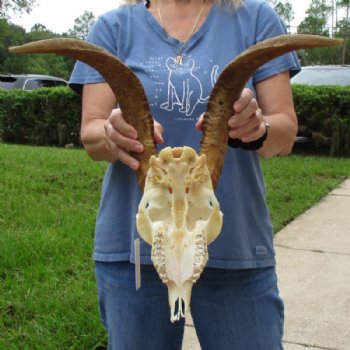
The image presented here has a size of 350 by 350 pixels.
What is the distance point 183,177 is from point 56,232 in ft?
14.9

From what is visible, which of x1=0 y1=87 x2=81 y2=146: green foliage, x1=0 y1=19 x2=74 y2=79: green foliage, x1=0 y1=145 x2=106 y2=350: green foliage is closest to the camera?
x1=0 y1=145 x2=106 y2=350: green foliage

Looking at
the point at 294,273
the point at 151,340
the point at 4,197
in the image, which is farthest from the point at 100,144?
the point at 4,197

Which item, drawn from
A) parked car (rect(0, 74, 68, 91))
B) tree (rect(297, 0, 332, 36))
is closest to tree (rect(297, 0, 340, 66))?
tree (rect(297, 0, 332, 36))

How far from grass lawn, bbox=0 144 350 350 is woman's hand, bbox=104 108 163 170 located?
2.36 metres

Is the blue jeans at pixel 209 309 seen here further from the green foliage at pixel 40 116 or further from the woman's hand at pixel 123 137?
the green foliage at pixel 40 116

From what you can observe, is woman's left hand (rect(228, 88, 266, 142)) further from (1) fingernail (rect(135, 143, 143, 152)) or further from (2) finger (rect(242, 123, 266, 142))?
(1) fingernail (rect(135, 143, 143, 152))

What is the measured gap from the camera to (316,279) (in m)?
5.62

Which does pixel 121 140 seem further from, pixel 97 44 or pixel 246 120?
pixel 97 44

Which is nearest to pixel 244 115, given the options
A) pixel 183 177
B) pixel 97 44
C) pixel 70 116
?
pixel 183 177

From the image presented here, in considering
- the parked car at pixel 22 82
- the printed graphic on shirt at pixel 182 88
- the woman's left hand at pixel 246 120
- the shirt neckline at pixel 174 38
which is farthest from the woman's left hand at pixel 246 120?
the parked car at pixel 22 82

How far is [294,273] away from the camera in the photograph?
578 cm

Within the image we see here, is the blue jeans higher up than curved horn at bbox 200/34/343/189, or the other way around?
curved horn at bbox 200/34/343/189

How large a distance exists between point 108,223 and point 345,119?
33.5ft

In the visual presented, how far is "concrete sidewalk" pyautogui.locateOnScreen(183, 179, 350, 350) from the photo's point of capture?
4.47 metres
